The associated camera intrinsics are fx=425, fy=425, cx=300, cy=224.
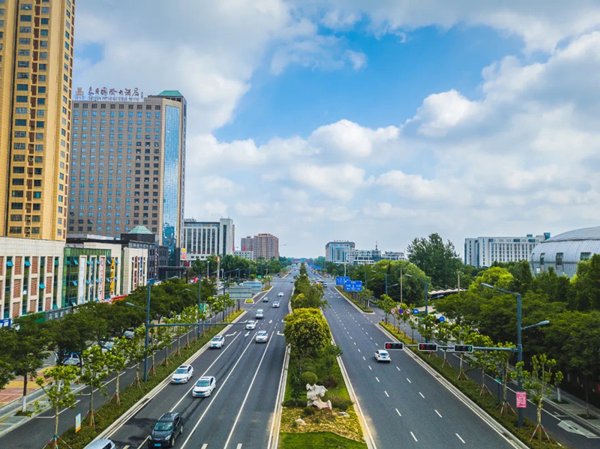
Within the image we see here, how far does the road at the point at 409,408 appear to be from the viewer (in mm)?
26812

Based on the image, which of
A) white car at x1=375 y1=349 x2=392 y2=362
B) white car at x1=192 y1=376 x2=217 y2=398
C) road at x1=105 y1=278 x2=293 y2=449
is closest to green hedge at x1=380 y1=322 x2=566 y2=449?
white car at x1=375 y1=349 x2=392 y2=362

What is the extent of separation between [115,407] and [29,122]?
58.7 metres

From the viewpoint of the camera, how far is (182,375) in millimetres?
38750

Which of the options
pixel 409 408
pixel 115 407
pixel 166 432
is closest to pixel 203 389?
pixel 115 407

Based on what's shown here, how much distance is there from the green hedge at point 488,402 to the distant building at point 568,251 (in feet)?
191

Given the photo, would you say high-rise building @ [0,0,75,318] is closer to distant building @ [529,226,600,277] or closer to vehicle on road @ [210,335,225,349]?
vehicle on road @ [210,335,225,349]

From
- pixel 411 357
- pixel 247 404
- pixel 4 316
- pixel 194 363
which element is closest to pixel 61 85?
pixel 4 316

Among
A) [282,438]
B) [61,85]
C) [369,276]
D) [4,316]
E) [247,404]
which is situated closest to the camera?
[282,438]

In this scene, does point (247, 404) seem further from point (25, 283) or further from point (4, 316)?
point (25, 283)

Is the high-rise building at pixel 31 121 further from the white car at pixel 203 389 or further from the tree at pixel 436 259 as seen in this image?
the tree at pixel 436 259

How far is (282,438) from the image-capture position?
26.5m

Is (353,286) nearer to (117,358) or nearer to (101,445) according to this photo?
(117,358)

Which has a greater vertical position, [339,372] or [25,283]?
[25,283]

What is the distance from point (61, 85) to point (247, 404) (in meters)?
67.6
